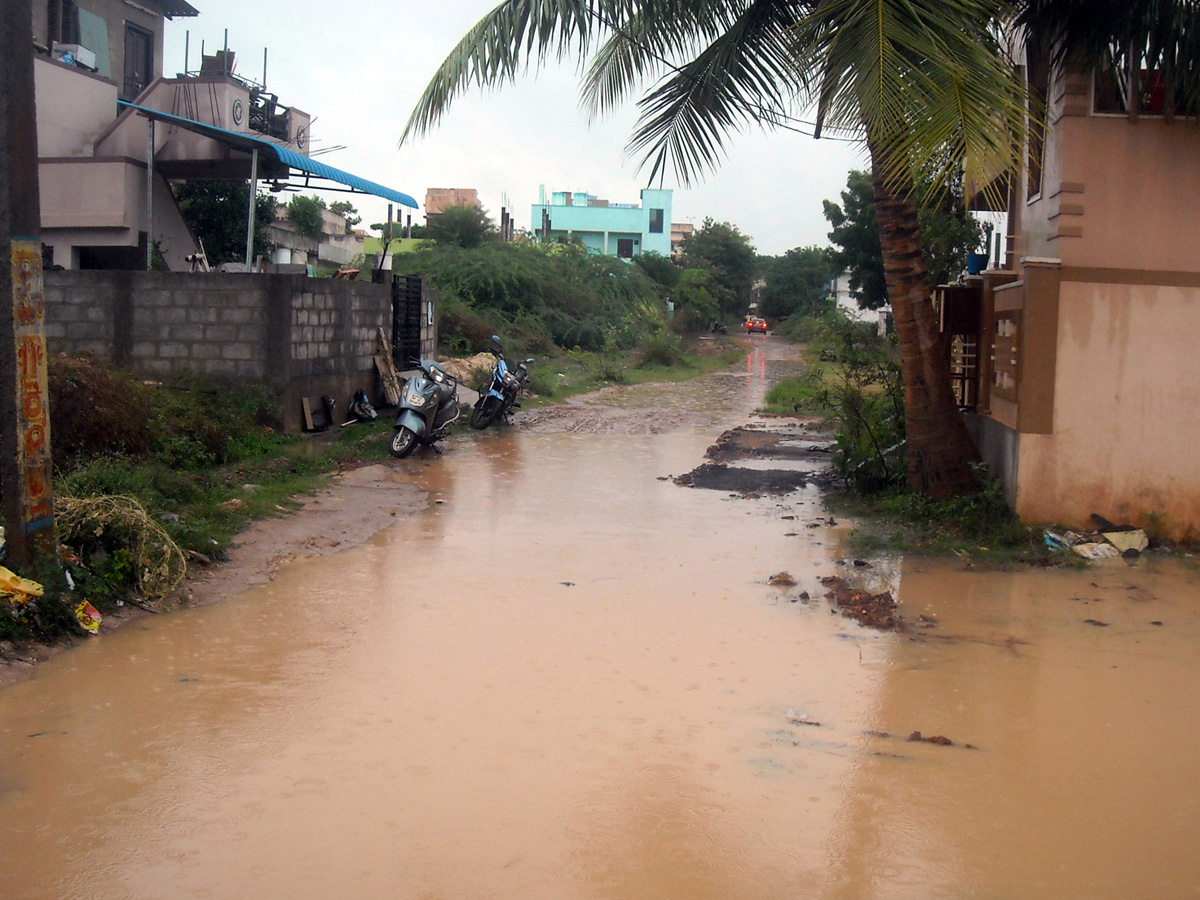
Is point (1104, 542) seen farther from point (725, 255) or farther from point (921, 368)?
point (725, 255)

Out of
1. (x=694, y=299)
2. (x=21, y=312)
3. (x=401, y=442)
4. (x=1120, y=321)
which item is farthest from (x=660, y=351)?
(x=21, y=312)

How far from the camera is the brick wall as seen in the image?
37.4ft

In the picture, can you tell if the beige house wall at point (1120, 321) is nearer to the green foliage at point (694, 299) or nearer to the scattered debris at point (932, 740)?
the scattered debris at point (932, 740)

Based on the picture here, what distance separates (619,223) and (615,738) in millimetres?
64861

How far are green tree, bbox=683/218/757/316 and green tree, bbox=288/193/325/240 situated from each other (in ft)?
127

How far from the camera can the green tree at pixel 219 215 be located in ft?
58.4

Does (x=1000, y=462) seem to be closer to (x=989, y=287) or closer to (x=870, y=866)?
(x=989, y=287)

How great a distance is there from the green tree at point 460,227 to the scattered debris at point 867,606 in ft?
99.0

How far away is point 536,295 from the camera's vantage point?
3148 cm

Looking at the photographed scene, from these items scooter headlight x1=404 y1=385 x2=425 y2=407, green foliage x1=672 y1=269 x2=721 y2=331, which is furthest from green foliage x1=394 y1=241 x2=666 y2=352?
scooter headlight x1=404 y1=385 x2=425 y2=407

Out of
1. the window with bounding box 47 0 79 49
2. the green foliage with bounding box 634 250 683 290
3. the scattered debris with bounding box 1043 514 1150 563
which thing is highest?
the window with bounding box 47 0 79 49

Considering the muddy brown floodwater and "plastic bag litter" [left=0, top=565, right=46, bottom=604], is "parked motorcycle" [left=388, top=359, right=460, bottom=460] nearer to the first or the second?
the muddy brown floodwater

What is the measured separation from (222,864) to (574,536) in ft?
17.6

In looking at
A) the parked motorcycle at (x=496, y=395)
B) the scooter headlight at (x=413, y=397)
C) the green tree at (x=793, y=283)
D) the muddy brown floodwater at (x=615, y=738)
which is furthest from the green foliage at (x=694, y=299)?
the muddy brown floodwater at (x=615, y=738)
